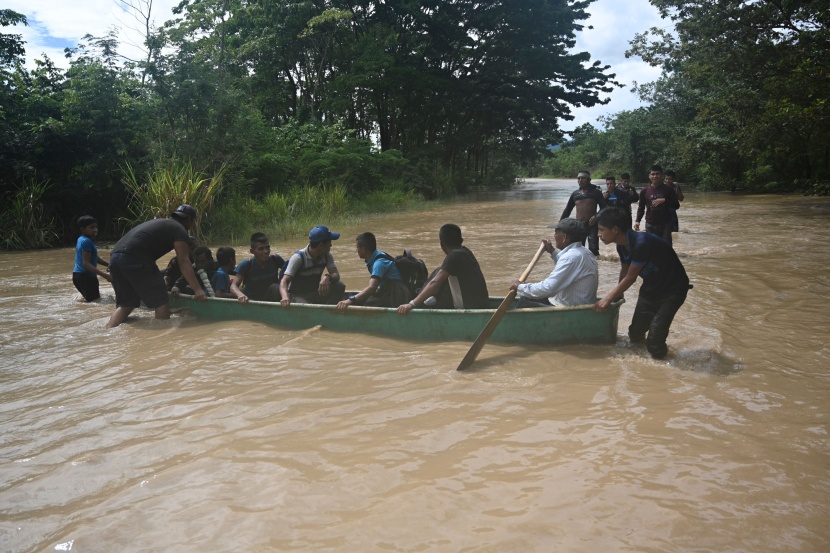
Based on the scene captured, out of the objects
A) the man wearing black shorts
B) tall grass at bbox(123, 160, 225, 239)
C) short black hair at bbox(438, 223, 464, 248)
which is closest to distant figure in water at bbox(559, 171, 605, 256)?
short black hair at bbox(438, 223, 464, 248)

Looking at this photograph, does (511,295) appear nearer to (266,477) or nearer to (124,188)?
(266,477)

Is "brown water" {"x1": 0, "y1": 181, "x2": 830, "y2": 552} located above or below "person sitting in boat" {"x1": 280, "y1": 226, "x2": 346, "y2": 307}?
below

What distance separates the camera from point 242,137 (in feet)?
47.8

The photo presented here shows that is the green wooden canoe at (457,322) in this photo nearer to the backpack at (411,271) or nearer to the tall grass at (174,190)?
the backpack at (411,271)

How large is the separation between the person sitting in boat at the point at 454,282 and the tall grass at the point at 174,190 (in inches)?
301

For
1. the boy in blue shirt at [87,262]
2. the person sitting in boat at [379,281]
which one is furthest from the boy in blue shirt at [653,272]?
the boy in blue shirt at [87,262]

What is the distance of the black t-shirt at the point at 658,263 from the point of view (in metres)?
4.96

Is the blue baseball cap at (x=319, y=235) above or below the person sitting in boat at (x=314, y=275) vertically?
above

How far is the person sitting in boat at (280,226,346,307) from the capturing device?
6.35 m

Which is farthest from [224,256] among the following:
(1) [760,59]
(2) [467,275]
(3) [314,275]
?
(1) [760,59]

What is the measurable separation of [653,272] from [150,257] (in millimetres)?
4913

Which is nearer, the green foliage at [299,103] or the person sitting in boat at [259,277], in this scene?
the person sitting in boat at [259,277]

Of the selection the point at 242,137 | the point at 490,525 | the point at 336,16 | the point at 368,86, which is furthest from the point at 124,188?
the point at 490,525

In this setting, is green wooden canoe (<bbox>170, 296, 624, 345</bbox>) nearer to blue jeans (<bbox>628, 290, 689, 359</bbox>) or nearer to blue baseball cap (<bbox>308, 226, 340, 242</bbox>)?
blue jeans (<bbox>628, 290, 689, 359</bbox>)
